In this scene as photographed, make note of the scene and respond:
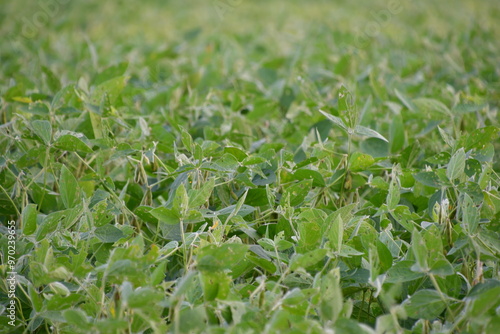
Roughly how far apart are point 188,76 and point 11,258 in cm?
125

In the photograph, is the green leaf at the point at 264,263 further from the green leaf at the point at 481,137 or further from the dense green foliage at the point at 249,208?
the green leaf at the point at 481,137

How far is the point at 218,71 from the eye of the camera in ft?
7.09

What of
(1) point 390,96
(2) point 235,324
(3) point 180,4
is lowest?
(3) point 180,4

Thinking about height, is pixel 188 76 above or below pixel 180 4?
above

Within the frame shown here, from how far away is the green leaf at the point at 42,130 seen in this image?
110cm

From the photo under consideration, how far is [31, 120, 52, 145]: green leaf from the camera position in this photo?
1104mm

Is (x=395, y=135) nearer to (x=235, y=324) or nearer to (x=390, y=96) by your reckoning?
(x=390, y=96)

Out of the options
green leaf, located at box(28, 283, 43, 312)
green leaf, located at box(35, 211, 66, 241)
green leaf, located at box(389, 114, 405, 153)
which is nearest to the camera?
green leaf, located at box(28, 283, 43, 312)

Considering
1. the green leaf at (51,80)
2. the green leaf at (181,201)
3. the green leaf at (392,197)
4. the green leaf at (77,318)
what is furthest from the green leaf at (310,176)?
the green leaf at (51,80)

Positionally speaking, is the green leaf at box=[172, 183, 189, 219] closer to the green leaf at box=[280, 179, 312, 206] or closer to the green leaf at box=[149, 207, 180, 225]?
the green leaf at box=[149, 207, 180, 225]

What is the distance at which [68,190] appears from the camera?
1116mm

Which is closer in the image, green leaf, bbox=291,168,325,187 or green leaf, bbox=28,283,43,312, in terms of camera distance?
green leaf, bbox=28,283,43,312

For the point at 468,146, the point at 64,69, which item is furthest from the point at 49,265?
the point at 64,69

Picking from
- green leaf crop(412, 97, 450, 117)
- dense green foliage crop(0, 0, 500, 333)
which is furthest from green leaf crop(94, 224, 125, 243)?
green leaf crop(412, 97, 450, 117)
